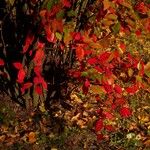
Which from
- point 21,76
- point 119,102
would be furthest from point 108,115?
point 21,76

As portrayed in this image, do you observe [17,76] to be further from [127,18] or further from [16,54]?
[127,18]

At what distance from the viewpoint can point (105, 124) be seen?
4320 millimetres

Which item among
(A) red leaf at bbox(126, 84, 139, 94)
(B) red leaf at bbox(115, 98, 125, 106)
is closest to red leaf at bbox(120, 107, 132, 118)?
(B) red leaf at bbox(115, 98, 125, 106)

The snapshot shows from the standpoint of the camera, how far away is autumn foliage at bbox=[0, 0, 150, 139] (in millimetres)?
3334

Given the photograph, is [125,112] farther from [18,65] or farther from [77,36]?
[18,65]

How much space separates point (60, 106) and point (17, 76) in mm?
700

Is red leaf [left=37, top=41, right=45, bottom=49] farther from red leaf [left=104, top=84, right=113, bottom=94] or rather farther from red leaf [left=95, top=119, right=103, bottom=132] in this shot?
red leaf [left=95, top=119, right=103, bottom=132]

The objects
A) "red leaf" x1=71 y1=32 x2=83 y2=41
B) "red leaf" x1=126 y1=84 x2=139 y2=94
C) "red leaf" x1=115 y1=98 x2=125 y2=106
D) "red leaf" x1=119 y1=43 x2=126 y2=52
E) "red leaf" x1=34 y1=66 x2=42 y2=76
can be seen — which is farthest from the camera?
"red leaf" x1=119 y1=43 x2=126 y2=52

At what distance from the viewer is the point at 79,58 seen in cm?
373

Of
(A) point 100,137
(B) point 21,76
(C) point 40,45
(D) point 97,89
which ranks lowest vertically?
(A) point 100,137

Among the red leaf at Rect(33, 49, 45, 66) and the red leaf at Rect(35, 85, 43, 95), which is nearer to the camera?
the red leaf at Rect(33, 49, 45, 66)

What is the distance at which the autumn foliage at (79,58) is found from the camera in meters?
3.33

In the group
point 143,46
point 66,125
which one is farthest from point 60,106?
point 143,46

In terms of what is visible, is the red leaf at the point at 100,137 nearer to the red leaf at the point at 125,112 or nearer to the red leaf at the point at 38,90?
the red leaf at the point at 125,112
